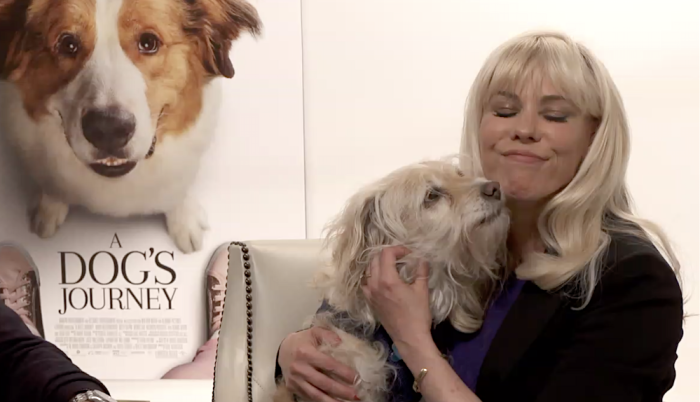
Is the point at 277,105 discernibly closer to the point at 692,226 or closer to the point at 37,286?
the point at 37,286

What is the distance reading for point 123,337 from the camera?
9.81ft

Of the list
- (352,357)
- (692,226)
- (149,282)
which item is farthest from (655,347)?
(149,282)

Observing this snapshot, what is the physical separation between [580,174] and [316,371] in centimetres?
69

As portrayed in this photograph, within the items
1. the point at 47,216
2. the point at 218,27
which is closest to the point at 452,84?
the point at 218,27

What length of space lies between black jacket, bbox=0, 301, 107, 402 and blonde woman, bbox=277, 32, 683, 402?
1.77 ft

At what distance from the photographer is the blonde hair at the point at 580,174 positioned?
1.32 meters

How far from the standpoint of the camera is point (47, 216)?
2.98 m

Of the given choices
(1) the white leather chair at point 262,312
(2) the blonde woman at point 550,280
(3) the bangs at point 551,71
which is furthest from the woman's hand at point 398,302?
(3) the bangs at point 551,71

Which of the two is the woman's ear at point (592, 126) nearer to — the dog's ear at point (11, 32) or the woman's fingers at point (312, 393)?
the woman's fingers at point (312, 393)

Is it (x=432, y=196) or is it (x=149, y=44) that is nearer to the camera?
(x=432, y=196)

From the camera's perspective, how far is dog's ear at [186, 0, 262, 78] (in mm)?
2820

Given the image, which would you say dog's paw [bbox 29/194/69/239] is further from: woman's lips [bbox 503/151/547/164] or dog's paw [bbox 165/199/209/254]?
woman's lips [bbox 503/151/547/164]

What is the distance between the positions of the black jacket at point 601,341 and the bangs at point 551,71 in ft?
0.99

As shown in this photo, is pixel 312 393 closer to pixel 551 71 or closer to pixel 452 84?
pixel 551 71
